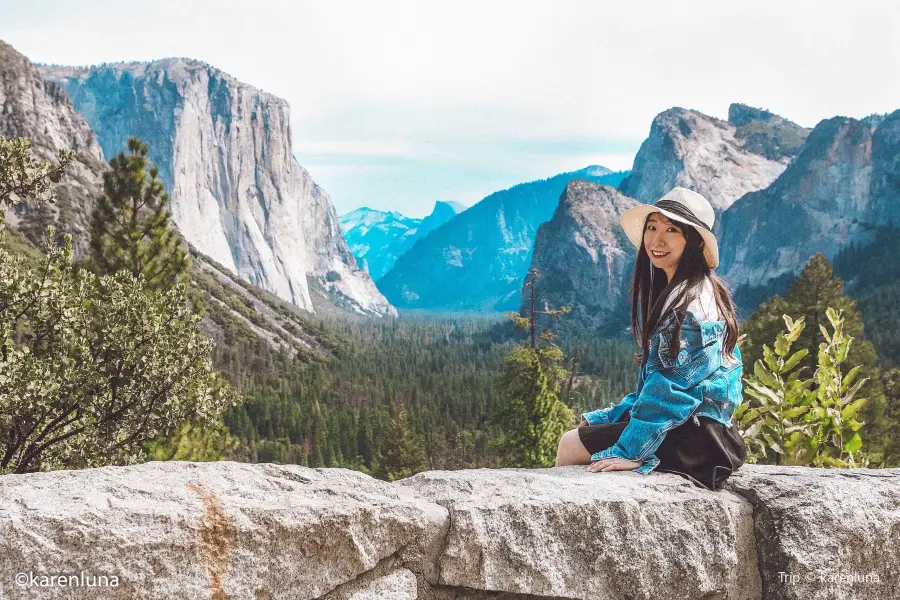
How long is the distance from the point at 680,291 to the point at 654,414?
932mm

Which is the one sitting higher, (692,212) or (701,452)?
(692,212)

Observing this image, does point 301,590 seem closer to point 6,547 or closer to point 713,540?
point 6,547

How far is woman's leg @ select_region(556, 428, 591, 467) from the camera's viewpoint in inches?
217

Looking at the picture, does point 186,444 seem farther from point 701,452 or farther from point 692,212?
point 692,212

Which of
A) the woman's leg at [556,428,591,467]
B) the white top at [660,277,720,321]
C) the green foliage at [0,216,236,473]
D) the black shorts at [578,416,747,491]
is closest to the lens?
the black shorts at [578,416,747,491]

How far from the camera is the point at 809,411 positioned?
22.9 ft

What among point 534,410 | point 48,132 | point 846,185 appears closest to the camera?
point 534,410

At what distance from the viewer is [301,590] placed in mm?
3746

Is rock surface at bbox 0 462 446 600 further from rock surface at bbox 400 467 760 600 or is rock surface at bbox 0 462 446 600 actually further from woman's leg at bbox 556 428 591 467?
woman's leg at bbox 556 428 591 467

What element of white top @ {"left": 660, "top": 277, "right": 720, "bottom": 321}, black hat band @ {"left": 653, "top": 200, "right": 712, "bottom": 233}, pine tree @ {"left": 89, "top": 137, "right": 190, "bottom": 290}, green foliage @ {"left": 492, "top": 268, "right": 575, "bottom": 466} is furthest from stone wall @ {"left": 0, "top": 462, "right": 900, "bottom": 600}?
green foliage @ {"left": 492, "top": 268, "right": 575, "bottom": 466}

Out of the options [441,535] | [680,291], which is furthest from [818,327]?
[441,535]

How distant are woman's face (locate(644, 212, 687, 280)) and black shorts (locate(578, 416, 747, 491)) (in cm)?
117
